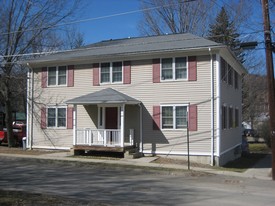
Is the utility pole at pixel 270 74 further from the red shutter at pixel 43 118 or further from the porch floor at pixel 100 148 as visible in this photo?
A: the red shutter at pixel 43 118

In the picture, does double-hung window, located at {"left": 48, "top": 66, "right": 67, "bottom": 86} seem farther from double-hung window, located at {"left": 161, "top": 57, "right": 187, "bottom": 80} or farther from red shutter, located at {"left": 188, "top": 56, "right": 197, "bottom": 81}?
→ red shutter, located at {"left": 188, "top": 56, "right": 197, "bottom": 81}

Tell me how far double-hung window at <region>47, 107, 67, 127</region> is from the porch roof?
2.34 metres

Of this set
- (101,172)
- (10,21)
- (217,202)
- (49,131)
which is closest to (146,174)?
(101,172)

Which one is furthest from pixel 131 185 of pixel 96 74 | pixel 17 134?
pixel 17 134

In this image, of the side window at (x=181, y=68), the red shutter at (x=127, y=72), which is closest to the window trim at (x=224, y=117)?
the side window at (x=181, y=68)

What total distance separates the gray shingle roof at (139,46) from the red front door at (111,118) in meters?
3.20

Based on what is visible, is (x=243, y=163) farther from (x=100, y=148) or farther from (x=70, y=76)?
(x=70, y=76)

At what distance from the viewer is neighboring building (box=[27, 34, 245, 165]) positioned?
816 inches

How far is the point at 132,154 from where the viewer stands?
2112 cm

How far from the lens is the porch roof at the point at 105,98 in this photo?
68.9ft

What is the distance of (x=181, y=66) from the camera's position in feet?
70.1

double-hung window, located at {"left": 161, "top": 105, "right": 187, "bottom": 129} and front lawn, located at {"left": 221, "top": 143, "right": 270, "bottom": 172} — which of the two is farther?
double-hung window, located at {"left": 161, "top": 105, "right": 187, "bottom": 129}

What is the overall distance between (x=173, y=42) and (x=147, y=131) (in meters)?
5.42

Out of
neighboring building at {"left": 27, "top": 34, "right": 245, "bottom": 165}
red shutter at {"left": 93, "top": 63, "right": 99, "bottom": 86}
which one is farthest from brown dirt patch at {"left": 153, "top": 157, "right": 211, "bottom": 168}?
red shutter at {"left": 93, "top": 63, "right": 99, "bottom": 86}
